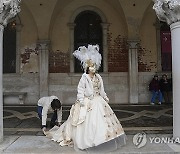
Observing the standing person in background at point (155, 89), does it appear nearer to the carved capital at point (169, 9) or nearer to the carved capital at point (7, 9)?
the carved capital at point (169, 9)

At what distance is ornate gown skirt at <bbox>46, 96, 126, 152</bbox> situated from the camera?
4.98m

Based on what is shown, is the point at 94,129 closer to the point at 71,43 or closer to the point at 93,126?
the point at 93,126

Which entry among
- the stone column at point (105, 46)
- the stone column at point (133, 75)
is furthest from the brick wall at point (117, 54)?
the stone column at point (133, 75)

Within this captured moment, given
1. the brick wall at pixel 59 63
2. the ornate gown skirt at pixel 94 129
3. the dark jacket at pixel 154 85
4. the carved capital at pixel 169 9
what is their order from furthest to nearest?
the brick wall at pixel 59 63 < the dark jacket at pixel 154 85 < the carved capital at pixel 169 9 < the ornate gown skirt at pixel 94 129

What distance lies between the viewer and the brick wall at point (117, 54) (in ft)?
44.2

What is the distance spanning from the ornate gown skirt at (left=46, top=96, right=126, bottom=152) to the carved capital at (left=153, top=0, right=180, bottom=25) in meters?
2.29

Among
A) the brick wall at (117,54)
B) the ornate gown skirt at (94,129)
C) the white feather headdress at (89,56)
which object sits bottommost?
the ornate gown skirt at (94,129)

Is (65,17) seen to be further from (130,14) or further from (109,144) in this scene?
(109,144)

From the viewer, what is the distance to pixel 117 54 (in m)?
13.5

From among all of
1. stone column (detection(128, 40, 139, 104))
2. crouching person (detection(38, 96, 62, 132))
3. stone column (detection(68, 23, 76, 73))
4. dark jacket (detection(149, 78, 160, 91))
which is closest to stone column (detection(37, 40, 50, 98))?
stone column (detection(68, 23, 76, 73))

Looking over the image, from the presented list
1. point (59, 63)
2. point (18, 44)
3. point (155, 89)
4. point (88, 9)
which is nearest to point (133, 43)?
point (155, 89)

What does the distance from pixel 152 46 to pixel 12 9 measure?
9112mm

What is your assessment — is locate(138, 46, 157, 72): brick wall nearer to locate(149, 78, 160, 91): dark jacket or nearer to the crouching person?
locate(149, 78, 160, 91): dark jacket

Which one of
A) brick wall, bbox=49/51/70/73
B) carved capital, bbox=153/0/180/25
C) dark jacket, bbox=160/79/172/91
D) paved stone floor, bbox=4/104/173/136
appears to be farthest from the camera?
brick wall, bbox=49/51/70/73
